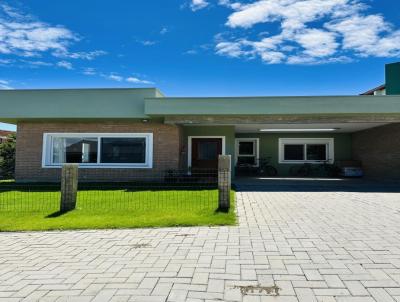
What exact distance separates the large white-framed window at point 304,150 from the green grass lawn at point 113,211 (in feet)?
33.3

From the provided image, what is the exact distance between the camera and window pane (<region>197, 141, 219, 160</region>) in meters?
16.1

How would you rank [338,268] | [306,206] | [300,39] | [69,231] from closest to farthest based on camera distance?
[338,268], [69,231], [306,206], [300,39]

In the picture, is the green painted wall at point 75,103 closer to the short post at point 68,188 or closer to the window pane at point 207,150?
the window pane at point 207,150

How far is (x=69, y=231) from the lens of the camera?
5863mm

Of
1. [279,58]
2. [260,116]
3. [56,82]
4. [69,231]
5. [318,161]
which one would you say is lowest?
[69,231]

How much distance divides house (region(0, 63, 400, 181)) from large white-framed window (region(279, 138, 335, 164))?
2.00 meters

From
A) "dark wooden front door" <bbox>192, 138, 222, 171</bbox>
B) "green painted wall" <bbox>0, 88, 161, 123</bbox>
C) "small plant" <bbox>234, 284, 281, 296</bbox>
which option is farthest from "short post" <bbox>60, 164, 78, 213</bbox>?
"dark wooden front door" <bbox>192, 138, 222, 171</bbox>

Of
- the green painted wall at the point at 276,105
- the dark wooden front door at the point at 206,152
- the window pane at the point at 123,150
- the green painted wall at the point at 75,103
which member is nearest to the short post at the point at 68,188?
the green painted wall at the point at 276,105

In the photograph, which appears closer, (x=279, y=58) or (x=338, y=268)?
(x=338, y=268)

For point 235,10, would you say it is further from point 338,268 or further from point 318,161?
point 318,161

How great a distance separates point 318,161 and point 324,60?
6.22 meters

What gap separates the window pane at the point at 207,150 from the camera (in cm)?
1606

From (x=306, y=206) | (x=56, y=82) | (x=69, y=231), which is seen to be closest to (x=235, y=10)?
(x=306, y=206)

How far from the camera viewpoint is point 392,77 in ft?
82.0
